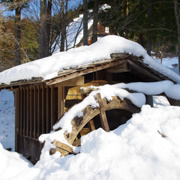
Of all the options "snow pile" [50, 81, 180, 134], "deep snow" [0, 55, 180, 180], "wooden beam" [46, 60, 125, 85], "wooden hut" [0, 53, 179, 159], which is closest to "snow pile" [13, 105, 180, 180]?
"deep snow" [0, 55, 180, 180]

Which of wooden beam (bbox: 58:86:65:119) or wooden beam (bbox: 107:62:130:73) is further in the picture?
wooden beam (bbox: 107:62:130:73)

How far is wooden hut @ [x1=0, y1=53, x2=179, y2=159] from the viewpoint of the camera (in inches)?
196

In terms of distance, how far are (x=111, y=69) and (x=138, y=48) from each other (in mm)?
963

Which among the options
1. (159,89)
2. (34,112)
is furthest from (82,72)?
(34,112)

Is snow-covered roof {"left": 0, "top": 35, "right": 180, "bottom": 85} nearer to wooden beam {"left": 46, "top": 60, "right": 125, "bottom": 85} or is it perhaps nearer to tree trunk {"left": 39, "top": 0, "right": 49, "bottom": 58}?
wooden beam {"left": 46, "top": 60, "right": 125, "bottom": 85}

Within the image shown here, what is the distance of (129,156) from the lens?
2.77 meters

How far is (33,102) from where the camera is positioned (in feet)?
20.9

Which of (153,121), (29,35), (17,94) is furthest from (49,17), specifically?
(153,121)

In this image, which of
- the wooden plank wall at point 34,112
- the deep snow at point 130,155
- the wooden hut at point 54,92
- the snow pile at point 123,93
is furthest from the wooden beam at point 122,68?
the deep snow at point 130,155

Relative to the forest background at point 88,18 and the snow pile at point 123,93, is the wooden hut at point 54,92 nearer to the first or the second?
the snow pile at point 123,93

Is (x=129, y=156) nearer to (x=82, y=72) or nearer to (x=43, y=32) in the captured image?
(x=82, y=72)

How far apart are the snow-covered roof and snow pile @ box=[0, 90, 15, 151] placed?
18.5 feet

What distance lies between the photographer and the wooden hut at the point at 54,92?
4.98m

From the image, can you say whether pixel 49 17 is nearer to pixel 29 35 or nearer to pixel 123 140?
pixel 29 35
